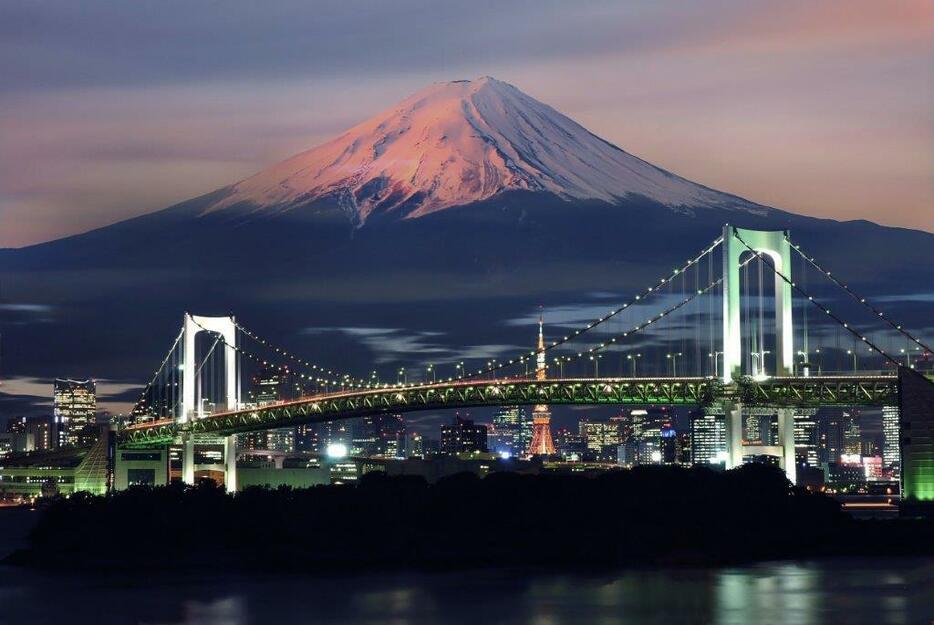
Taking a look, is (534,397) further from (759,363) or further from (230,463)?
(230,463)

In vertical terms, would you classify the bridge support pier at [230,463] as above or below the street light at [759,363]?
below

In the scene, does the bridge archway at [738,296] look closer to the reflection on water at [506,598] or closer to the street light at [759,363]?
the street light at [759,363]

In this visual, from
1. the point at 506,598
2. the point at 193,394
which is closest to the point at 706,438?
the point at 193,394

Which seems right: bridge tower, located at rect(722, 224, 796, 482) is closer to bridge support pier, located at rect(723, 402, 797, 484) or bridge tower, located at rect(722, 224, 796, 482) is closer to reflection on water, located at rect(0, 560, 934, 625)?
bridge support pier, located at rect(723, 402, 797, 484)

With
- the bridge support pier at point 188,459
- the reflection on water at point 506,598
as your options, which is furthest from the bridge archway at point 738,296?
the bridge support pier at point 188,459

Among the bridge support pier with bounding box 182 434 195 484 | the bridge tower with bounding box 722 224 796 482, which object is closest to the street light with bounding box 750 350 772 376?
the bridge tower with bounding box 722 224 796 482
